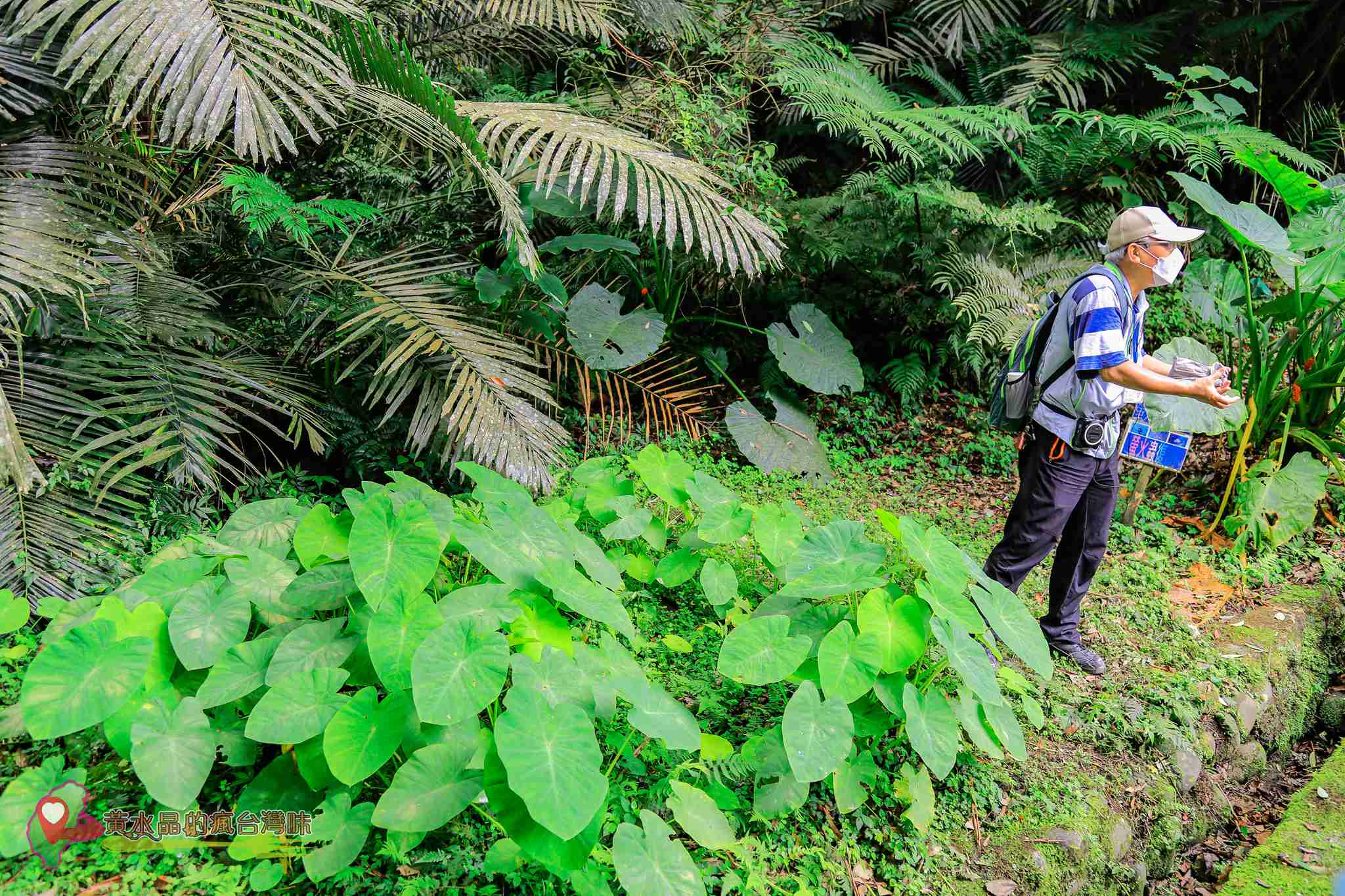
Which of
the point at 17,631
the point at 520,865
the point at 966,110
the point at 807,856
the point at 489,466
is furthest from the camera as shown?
the point at 966,110

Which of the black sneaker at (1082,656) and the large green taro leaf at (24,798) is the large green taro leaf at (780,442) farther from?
the large green taro leaf at (24,798)

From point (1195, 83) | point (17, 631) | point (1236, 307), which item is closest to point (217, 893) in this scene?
point (17, 631)

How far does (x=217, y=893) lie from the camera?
1.75 meters

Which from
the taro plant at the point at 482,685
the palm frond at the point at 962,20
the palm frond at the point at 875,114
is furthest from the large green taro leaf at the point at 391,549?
the palm frond at the point at 962,20

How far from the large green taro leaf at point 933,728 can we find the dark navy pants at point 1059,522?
0.87m

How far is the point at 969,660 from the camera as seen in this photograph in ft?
7.60

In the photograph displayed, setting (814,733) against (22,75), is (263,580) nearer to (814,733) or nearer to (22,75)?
(814,733)

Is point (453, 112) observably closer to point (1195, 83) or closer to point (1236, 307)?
A: point (1236, 307)

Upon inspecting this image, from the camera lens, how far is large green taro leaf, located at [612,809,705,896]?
5.75 feet

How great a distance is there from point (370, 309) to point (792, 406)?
234 centimetres

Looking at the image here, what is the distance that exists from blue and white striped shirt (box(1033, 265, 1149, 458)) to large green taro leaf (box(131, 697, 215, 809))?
255 cm

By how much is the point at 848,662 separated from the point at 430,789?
1.08 meters

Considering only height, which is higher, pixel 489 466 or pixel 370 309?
pixel 370 309

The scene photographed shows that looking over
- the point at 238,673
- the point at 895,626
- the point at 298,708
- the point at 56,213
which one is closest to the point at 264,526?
the point at 238,673
